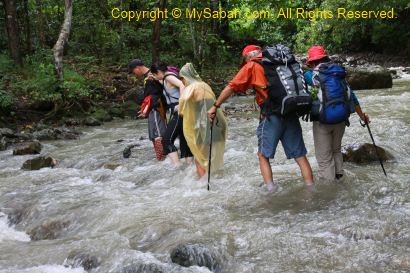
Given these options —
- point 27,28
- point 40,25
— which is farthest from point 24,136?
point 40,25

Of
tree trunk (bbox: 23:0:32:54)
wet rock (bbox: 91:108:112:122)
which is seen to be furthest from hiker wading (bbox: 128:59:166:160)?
tree trunk (bbox: 23:0:32:54)

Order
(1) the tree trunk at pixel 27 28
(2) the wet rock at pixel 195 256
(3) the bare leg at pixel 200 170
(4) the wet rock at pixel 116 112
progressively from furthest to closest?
(1) the tree trunk at pixel 27 28
(4) the wet rock at pixel 116 112
(3) the bare leg at pixel 200 170
(2) the wet rock at pixel 195 256

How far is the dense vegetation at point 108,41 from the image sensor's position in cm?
1462

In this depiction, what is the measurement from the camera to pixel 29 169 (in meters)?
8.81

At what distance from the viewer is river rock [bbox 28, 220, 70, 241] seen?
5527mm

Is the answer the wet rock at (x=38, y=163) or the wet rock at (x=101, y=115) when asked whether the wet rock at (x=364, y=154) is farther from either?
the wet rock at (x=101, y=115)

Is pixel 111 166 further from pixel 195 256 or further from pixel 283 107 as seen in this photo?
pixel 195 256

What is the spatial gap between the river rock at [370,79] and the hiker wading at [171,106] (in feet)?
37.1

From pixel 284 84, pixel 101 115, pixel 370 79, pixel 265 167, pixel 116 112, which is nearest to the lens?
pixel 284 84

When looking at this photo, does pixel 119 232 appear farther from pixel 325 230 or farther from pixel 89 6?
pixel 89 6

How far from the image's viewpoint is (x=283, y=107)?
5.41 metres

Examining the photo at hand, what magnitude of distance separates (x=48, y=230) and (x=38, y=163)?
3.54 m

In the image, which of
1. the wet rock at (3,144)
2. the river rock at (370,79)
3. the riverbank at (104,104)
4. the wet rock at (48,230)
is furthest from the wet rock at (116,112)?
the wet rock at (48,230)

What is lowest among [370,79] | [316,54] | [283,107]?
[370,79]
